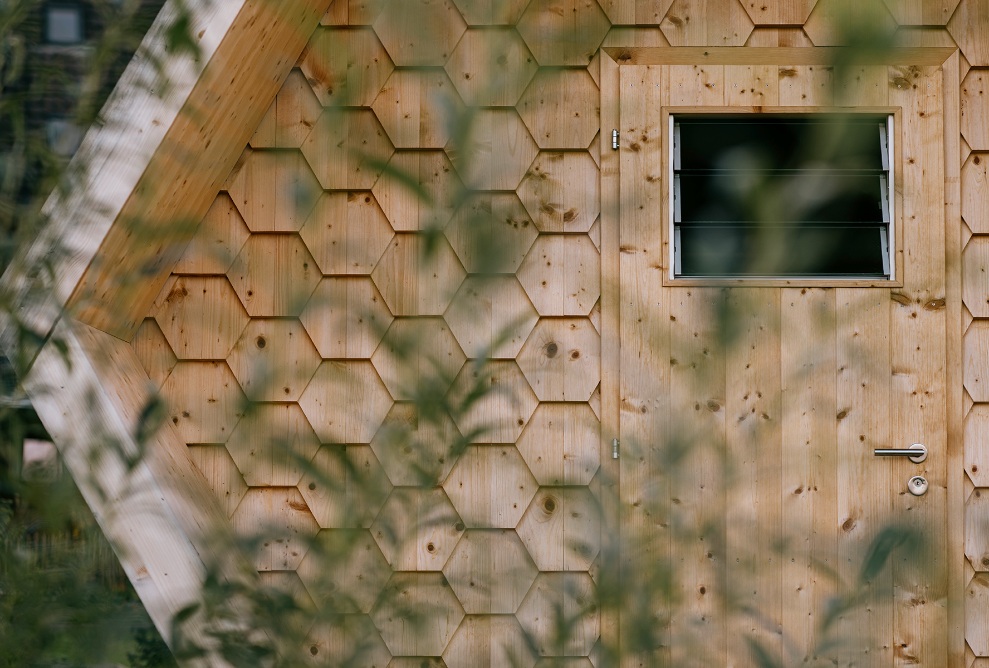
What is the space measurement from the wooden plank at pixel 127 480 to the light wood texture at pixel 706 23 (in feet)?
5.80

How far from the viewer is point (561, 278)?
2.42 metres

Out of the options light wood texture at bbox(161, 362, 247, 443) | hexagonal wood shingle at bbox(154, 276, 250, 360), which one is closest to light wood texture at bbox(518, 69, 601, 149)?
hexagonal wood shingle at bbox(154, 276, 250, 360)

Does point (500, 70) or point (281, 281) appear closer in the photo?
point (500, 70)

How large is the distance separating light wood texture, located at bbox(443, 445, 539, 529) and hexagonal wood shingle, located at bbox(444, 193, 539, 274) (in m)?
1.96

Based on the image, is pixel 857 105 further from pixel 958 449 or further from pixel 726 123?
pixel 958 449

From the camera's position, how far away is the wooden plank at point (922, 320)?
2.34 m

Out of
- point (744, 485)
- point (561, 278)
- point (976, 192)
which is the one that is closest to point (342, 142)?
point (744, 485)

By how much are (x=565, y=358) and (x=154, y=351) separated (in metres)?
1.18

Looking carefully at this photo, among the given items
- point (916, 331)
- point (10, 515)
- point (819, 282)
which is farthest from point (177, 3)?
point (916, 331)

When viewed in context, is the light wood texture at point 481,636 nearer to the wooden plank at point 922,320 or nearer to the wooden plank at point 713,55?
the wooden plank at point 922,320

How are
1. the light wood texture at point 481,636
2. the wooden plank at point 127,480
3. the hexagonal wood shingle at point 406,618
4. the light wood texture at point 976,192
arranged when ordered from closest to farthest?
1. the hexagonal wood shingle at point 406,618
2. the wooden plank at point 127,480
3. the light wood texture at point 481,636
4. the light wood texture at point 976,192

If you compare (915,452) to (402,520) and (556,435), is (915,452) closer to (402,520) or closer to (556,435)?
(556,435)

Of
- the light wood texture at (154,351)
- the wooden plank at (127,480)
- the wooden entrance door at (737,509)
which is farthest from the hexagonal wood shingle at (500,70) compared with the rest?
the light wood texture at (154,351)

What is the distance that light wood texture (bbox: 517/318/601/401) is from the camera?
241cm
